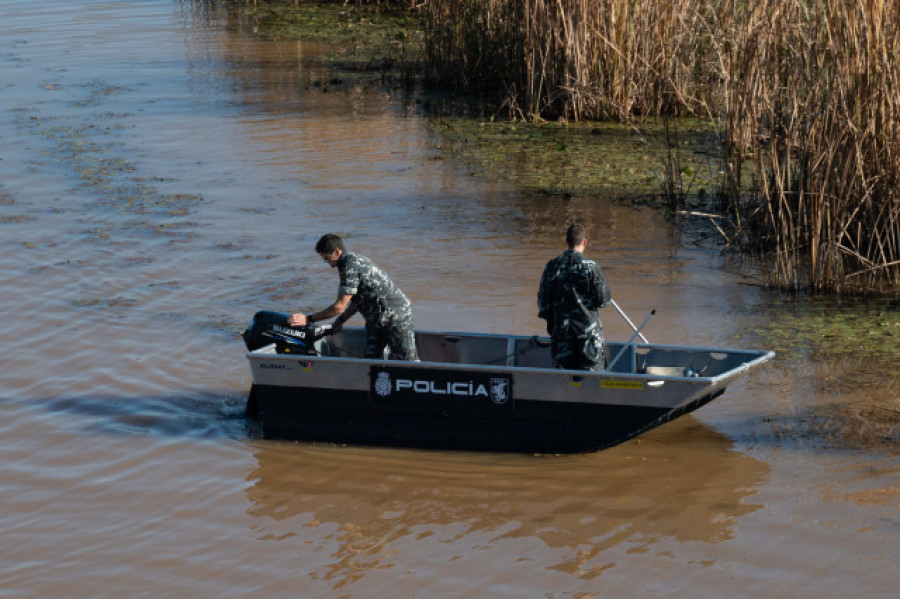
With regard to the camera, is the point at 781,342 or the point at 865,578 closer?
the point at 865,578

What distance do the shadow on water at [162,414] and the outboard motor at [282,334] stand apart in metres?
0.67

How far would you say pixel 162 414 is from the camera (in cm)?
904

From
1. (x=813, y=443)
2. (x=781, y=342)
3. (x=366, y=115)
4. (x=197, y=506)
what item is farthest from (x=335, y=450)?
(x=366, y=115)

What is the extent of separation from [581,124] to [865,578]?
37.5 ft

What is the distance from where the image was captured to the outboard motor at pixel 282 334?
8.50 meters

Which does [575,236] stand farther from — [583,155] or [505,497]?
[583,155]

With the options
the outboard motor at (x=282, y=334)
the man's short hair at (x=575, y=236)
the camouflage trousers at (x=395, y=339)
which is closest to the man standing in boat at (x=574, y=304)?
the man's short hair at (x=575, y=236)

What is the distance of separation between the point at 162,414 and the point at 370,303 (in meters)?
1.89

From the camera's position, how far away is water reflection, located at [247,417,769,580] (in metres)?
7.13

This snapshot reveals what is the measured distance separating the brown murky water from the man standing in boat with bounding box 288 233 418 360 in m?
0.81

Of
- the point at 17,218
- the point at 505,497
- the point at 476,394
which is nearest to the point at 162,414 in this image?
the point at 476,394

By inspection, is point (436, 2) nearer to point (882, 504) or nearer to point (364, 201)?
point (364, 201)

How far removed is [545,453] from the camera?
26.7 ft

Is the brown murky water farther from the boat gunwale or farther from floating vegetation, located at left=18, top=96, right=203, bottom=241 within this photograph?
the boat gunwale
